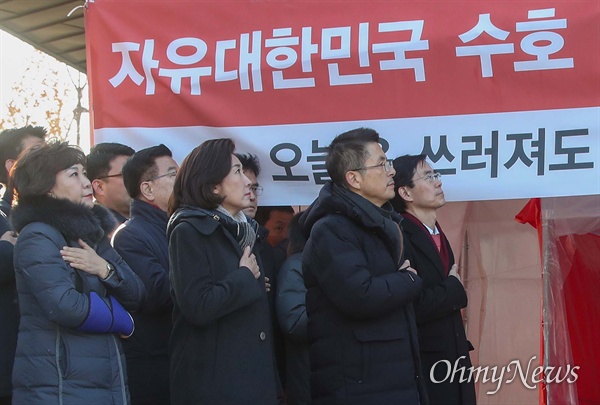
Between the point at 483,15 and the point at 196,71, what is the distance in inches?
60.8

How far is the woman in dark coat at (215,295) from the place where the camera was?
3.21m

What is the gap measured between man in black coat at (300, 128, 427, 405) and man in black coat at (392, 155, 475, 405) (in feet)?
1.48

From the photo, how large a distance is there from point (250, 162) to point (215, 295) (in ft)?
4.56

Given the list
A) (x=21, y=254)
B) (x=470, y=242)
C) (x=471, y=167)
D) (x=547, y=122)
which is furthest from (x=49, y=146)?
(x=470, y=242)

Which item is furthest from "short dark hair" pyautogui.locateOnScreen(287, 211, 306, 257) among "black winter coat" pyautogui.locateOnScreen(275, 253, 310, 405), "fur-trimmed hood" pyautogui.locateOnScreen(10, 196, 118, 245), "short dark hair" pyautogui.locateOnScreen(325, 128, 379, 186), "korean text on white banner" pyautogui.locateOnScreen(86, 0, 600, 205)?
"fur-trimmed hood" pyautogui.locateOnScreen(10, 196, 118, 245)

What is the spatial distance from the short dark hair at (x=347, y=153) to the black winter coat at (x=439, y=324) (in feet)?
2.02

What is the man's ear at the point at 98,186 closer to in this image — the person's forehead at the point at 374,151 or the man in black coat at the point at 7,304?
the man in black coat at the point at 7,304

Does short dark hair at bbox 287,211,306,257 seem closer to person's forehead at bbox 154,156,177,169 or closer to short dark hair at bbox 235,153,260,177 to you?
short dark hair at bbox 235,153,260,177

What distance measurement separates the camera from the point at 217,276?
10.8 ft

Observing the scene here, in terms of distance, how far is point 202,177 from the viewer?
3389 mm

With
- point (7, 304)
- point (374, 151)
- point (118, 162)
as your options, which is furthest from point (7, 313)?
point (374, 151)

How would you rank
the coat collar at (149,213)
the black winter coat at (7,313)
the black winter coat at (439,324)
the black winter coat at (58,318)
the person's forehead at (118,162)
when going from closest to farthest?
the black winter coat at (58,318)
the black winter coat at (7,313)
the black winter coat at (439,324)
the coat collar at (149,213)
the person's forehead at (118,162)

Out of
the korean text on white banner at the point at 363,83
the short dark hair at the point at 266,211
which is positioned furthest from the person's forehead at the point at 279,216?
the korean text on white banner at the point at 363,83

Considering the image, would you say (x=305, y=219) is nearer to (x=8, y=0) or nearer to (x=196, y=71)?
(x=196, y=71)
